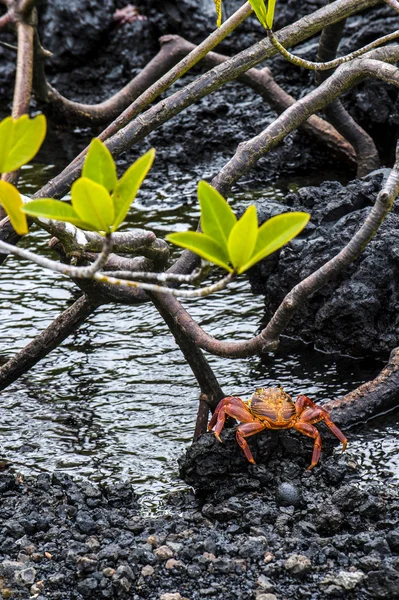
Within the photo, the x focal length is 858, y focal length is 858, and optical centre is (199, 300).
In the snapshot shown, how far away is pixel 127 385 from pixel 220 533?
1.76m

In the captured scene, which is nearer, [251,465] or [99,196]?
[99,196]

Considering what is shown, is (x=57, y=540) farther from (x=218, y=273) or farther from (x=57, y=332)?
(x=218, y=273)

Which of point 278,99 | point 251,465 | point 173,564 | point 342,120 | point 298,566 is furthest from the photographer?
point 278,99

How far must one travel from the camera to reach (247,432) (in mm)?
4133

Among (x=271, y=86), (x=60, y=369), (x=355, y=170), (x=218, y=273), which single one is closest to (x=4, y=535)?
(x=60, y=369)

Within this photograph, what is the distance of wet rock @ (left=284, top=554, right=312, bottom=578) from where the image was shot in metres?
3.26

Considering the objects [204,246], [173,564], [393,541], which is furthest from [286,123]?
[204,246]

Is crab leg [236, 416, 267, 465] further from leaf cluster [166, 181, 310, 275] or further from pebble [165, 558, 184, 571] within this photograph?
leaf cluster [166, 181, 310, 275]

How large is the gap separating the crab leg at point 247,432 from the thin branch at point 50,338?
1.04 meters

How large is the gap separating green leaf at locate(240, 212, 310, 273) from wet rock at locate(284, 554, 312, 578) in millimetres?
1708

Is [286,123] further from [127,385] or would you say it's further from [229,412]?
[127,385]

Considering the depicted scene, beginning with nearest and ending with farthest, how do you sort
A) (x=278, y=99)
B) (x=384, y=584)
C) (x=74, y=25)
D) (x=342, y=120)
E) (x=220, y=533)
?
(x=384, y=584)
(x=220, y=533)
(x=342, y=120)
(x=278, y=99)
(x=74, y=25)

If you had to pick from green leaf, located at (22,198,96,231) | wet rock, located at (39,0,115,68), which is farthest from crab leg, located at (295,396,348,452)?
wet rock, located at (39,0,115,68)

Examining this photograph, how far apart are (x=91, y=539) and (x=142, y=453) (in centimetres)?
102
